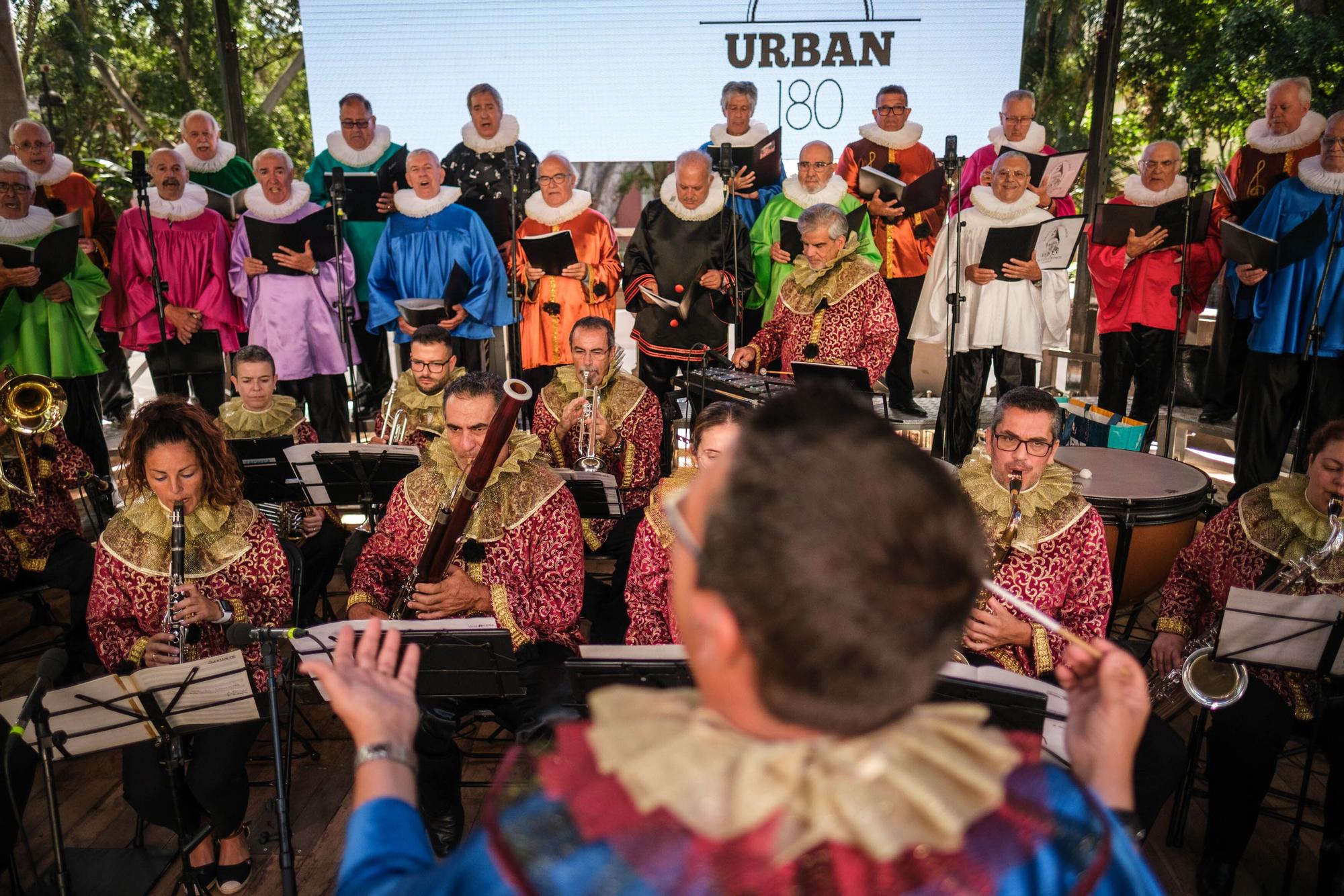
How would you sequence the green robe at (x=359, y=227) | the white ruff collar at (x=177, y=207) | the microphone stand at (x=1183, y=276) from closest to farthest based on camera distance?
the microphone stand at (x=1183, y=276) < the white ruff collar at (x=177, y=207) < the green robe at (x=359, y=227)

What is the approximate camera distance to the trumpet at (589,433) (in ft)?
16.5

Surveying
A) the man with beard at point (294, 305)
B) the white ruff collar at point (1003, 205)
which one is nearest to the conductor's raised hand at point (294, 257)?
the man with beard at point (294, 305)

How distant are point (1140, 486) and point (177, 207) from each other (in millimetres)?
6621

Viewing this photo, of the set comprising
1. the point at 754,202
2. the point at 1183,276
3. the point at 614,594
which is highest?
the point at 754,202

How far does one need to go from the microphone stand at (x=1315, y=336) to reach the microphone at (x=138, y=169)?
23.1 ft

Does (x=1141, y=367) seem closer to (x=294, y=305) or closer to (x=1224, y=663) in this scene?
(x=1224, y=663)

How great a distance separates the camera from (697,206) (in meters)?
7.05

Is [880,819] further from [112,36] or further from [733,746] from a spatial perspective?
[112,36]

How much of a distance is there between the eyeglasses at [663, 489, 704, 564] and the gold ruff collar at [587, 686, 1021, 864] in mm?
181

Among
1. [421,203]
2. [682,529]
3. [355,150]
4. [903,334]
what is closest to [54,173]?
[355,150]

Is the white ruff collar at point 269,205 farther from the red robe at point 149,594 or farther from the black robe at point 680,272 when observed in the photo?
the red robe at point 149,594

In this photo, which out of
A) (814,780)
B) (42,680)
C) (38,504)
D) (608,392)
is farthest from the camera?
(608,392)

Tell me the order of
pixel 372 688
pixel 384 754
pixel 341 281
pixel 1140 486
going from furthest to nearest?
pixel 341 281 < pixel 1140 486 < pixel 372 688 < pixel 384 754

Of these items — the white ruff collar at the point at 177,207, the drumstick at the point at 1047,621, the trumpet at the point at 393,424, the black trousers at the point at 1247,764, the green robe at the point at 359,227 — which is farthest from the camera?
the green robe at the point at 359,227
